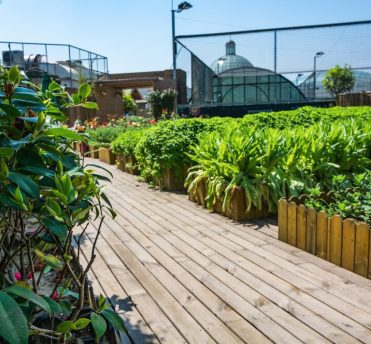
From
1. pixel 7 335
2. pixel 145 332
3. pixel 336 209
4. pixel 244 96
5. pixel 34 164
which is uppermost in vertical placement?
pixel 244 96

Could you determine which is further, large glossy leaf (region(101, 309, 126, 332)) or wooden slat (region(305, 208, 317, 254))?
wooden slat (region(305, 208, 317, 254))

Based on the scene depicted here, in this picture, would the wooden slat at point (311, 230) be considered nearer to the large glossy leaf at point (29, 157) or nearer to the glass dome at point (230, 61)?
the large glossy leaf at point (29, 157)

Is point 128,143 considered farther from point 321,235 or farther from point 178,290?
point 178,290

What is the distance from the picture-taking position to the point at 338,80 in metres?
16.7

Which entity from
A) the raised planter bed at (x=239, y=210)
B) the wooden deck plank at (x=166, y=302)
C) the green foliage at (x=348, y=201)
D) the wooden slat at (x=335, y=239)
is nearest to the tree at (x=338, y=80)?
the raised planter bed at (x=239, y=210)

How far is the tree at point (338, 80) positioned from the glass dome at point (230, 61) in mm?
3308

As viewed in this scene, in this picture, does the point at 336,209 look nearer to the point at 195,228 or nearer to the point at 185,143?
the point at 195,228

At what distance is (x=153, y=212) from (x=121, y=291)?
7.89 feet

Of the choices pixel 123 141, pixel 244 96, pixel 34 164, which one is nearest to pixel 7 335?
pixel 34 164

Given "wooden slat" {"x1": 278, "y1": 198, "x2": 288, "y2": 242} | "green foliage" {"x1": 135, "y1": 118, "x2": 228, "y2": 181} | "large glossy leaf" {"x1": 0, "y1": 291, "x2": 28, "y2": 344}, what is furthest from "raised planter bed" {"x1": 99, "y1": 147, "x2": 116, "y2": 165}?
"large glossy leaf" {"x1": 0, "y1": 291, "x2": 28, "y2": 344}

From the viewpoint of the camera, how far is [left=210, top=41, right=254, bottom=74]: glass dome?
1602 cm

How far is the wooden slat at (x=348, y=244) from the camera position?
9.75 ft

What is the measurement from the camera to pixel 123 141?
900 centimetres

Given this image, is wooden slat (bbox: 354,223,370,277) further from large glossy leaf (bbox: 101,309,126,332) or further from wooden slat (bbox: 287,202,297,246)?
large glossy leaf (bbox: 101,309,126,332)
